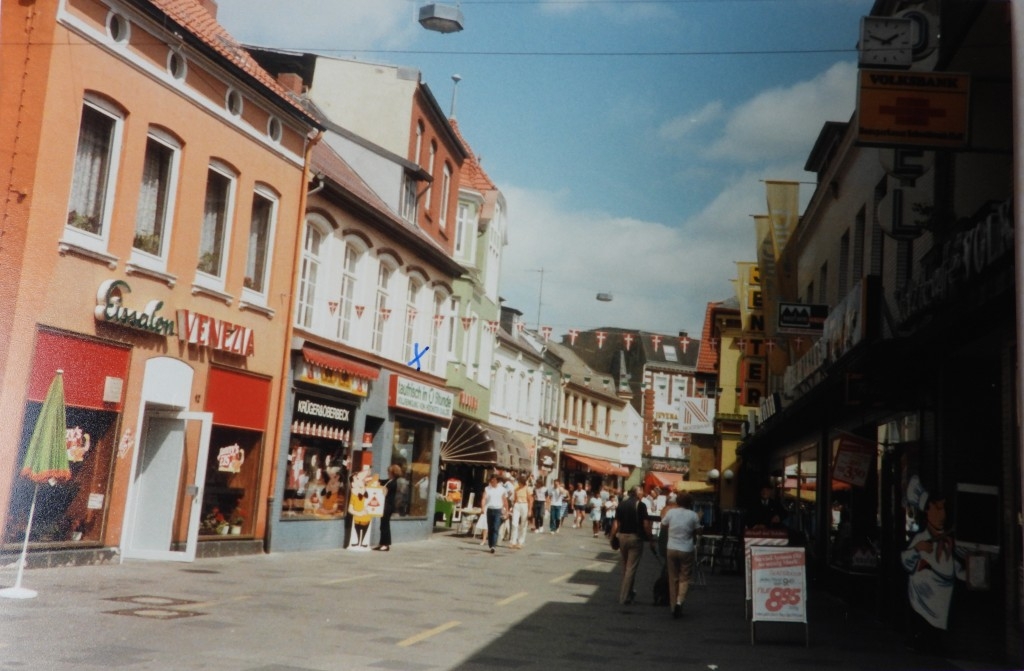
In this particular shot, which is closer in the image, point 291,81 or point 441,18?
point 441,18

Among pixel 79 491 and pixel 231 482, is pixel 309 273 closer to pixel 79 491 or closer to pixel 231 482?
pixel 231 482

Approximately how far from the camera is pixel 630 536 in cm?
1666

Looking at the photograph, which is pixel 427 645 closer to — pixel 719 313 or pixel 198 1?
pixel 198 1

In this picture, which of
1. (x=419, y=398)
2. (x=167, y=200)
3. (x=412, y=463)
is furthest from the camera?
(x=412, y=463)

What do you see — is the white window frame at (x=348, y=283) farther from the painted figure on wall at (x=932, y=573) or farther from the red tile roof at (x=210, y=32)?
the painted figure on wall at (x=932, y=573)

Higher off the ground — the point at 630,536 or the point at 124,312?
the point at 124,312

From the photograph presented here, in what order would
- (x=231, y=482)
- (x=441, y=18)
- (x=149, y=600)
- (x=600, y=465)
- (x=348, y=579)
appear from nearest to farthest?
1. (x=441, y=18)
2. (x=149, y=600)
3. (x=348, y=579)
4. (x=231, y=482)
5. (x=600, y=465)

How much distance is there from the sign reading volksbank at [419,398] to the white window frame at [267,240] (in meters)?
6.88

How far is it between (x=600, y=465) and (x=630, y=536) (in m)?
52.6

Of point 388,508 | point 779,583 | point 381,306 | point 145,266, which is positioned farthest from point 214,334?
point 779,583

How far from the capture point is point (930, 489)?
13.6m

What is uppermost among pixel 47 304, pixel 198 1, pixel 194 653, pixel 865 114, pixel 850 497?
pixel 198 1

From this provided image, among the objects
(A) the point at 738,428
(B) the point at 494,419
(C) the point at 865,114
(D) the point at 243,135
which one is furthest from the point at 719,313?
(C) the point at 865,114

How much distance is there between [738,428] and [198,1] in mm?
30646
